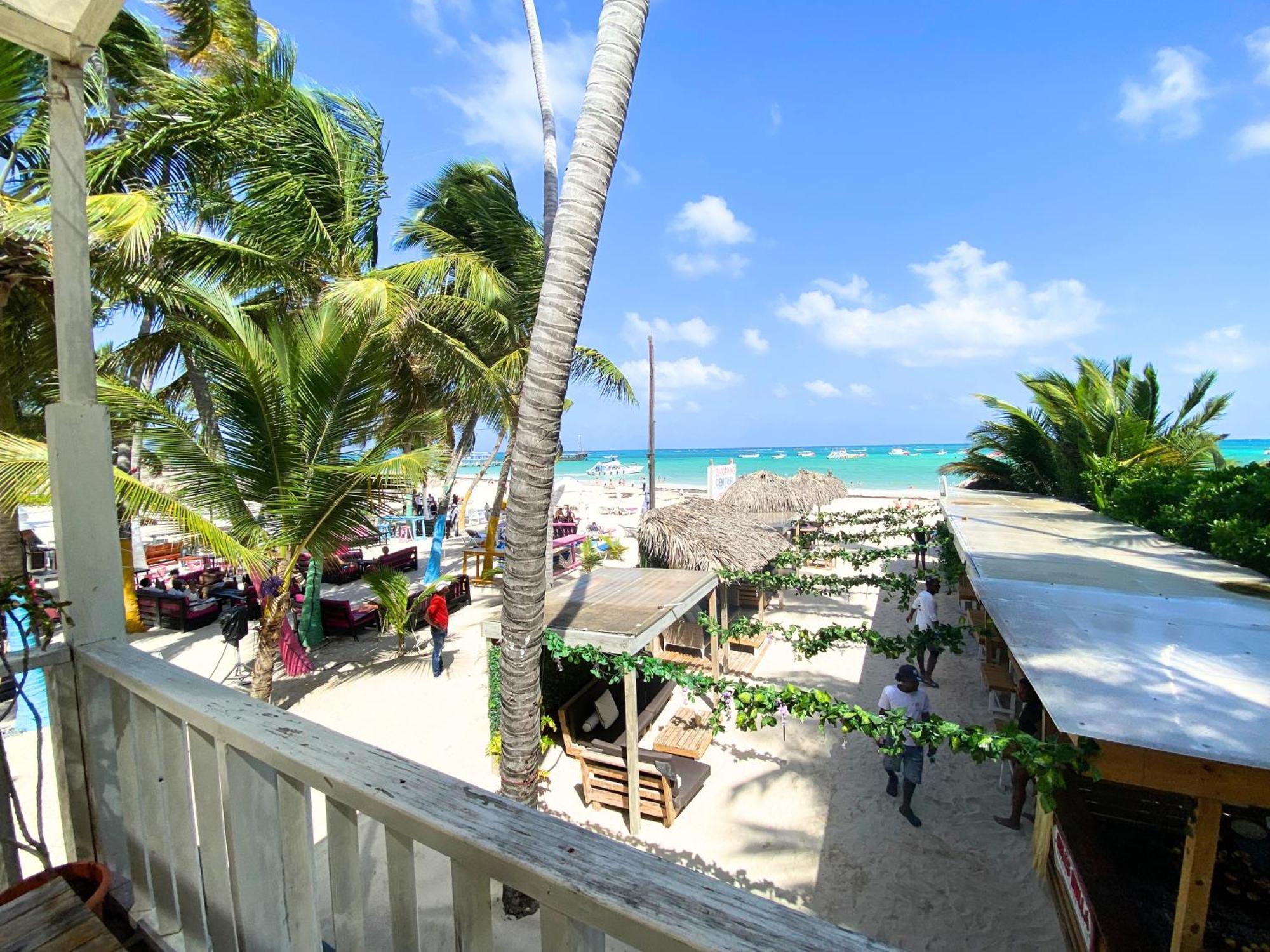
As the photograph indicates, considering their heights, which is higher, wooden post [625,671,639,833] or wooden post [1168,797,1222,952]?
wooden post [1168,797,1222,952]

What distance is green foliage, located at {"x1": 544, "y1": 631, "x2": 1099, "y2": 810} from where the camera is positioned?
11.6 feet

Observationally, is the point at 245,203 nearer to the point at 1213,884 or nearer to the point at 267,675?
the point at 267,675

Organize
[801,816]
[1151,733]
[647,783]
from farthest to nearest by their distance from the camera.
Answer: [801,816] < [647,783] < [1151,733]

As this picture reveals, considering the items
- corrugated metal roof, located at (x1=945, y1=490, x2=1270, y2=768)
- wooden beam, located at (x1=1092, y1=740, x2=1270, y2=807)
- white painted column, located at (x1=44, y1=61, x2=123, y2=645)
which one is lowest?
wooden beam, located at (x1=1092, y1=740, x2=1270, y2=807)

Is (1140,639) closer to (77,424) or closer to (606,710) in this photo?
(606,710)

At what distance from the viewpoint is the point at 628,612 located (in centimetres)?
635

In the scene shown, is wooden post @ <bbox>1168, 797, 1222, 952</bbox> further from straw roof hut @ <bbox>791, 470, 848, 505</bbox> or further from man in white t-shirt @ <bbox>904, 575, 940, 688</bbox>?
straw roof hut @ <bbox>791, 470, 848, 505</bbox>

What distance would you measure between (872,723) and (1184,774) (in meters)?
2.20

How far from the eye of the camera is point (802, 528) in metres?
18.5

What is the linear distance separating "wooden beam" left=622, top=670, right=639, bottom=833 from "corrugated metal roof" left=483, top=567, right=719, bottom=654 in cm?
37

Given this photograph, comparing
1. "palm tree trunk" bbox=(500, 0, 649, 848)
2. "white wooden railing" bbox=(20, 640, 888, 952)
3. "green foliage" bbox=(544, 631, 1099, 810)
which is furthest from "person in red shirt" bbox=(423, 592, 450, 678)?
"white wooden railing" bbox=(20, 640, 888, 952)

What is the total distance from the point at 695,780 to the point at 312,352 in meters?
5.99

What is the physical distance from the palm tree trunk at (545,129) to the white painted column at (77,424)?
7032mm

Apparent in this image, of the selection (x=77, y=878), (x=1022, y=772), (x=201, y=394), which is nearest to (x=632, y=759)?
(x=1022, y=772)
